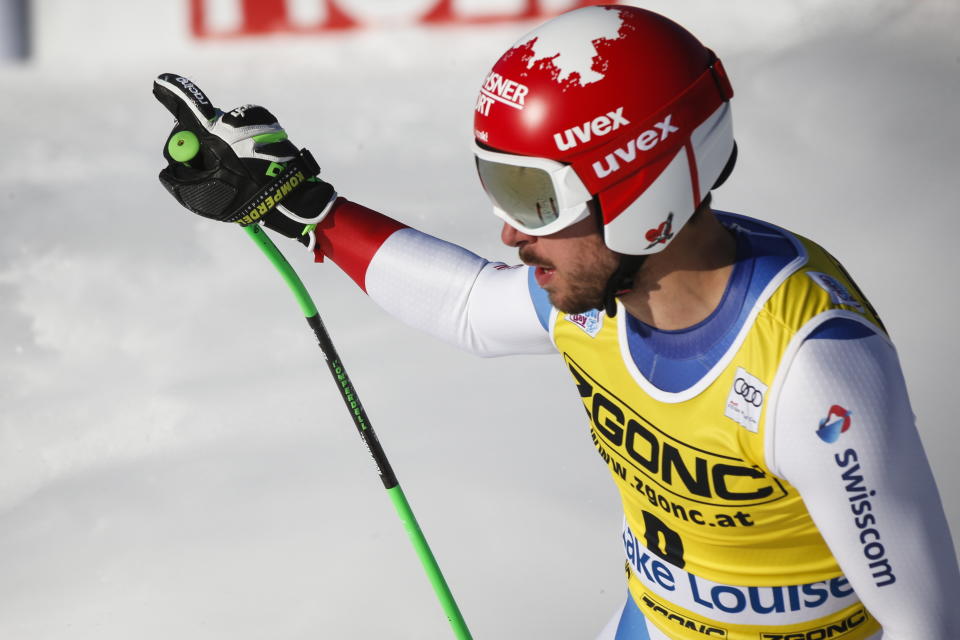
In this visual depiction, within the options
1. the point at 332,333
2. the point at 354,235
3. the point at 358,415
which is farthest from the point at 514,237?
the point at 332,333

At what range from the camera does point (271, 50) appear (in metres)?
5.50

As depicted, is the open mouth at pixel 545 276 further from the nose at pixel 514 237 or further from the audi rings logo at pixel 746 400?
the audi rings logo at pixel 746 400

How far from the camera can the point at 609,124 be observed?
5.37ft

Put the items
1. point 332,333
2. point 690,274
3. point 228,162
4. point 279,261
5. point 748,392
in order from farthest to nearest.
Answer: point 332,333
point 279,261
point 228,162
point 690,274
point 748,392

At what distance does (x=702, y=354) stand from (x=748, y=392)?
115 millimetres

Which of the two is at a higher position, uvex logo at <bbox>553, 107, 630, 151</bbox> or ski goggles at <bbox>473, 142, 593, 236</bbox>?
uvex logo at <bbox>553, 107, 630, 151</bbox>

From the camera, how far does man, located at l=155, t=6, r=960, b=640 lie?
5.15 ft

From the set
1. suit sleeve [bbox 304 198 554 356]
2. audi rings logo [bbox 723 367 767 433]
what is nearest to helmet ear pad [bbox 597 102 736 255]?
audi rings logo [bbox 723 367 767 433]

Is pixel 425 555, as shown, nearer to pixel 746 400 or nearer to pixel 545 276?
pixel 545 276

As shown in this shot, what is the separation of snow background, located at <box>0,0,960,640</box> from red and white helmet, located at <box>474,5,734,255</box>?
7.83ft

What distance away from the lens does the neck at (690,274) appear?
1725mm

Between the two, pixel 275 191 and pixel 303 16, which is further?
pixel 303 16

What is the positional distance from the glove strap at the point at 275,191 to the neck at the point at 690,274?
2.97ft

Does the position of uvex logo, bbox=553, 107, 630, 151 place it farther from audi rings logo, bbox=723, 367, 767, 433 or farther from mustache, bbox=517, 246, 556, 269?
audi rings logo, bbox=723, 367, 767, 433
